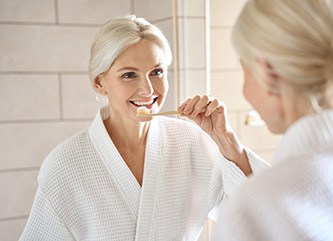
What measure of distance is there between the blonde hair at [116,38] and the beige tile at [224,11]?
51cm

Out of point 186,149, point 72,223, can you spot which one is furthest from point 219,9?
point 72,223

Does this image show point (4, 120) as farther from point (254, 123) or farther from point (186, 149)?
point (254, 123)

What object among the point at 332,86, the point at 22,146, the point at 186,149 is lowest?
the point at 22,146

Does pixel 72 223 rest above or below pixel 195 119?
below

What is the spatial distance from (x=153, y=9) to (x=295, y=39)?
1100mm

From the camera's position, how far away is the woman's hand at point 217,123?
1.06m

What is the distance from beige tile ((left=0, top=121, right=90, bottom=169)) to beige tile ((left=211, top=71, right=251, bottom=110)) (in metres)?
0.53

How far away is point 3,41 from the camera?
150cm

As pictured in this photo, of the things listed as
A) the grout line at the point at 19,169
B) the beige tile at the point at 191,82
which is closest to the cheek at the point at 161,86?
the beige tile at the point at 191,82

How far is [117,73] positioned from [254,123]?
0.73m

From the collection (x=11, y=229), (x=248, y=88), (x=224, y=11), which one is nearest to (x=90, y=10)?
(x=224, y=11)

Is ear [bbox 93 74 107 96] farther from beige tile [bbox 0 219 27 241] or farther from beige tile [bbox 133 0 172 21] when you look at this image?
beige tile [bbox 0 219 27 241]

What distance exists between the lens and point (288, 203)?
0.49 metres

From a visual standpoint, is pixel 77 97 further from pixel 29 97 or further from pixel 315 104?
pixel 315 104
